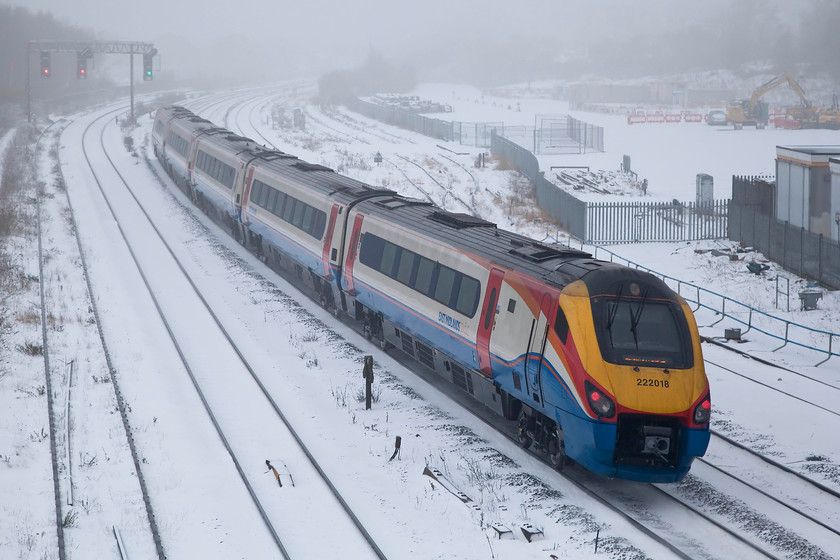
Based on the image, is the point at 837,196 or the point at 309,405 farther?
the point at 837,196

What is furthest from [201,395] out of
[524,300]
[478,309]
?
[524,300]

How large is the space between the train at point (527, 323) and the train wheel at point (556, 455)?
0.03 metres

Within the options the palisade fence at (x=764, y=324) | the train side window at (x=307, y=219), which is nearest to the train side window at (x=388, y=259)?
the train side window at (x=307, y=219)

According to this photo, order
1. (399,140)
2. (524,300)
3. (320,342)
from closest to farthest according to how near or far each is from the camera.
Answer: (524,300) → (320,342) → (399,140)

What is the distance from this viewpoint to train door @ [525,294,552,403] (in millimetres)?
12367

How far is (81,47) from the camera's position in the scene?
62.3 metres

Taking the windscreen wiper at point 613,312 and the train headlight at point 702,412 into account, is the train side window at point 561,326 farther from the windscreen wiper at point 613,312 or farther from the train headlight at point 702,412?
the train headlight at point 702,412

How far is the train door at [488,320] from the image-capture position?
13891mm

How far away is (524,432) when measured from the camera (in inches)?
534

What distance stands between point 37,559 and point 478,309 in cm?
699

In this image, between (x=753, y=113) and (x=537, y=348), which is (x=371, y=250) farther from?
(x=753, y=113)

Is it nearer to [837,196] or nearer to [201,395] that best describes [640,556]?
[201,395]

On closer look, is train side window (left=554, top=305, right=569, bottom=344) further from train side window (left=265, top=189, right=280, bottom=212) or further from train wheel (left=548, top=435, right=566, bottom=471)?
train side window (left=265, top=189, right=280, bottom=212)

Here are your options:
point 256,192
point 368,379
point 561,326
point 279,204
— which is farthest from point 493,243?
point 256,192
